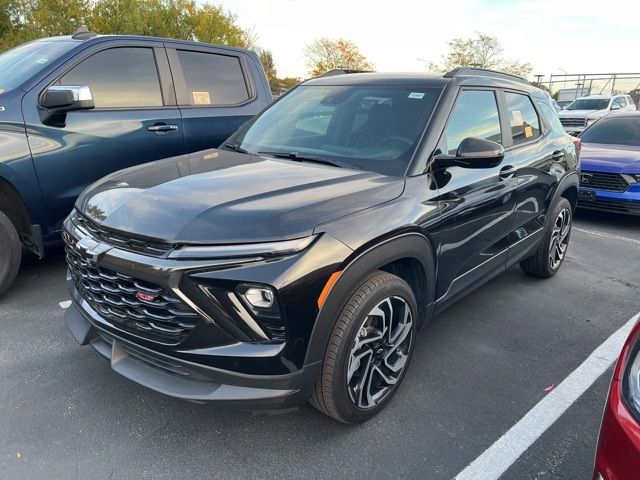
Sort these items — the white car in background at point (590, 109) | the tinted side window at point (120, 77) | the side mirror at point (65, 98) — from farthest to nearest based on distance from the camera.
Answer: the white car in background at point (590, 109)
the tinted side window at point (120, 77)
the side mirror at point (65, 98)

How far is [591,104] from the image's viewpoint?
1952 centimetres

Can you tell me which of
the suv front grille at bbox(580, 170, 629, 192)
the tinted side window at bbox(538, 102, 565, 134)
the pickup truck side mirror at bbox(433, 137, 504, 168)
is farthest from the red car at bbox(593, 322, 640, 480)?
the suv front grille at bbox(580, 170, 629, 192)

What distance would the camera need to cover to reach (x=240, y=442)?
239 cm

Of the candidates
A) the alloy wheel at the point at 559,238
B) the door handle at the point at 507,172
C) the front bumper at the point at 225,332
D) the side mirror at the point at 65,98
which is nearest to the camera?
the front bumper at the point at 225,332

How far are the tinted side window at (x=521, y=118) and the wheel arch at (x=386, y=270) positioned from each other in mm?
1571

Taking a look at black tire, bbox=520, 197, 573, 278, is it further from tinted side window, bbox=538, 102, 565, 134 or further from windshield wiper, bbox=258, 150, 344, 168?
windshield wiper, bbox=258, 150, 344, 168

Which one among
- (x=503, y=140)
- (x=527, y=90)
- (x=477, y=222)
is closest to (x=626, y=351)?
(x=477, y=222)

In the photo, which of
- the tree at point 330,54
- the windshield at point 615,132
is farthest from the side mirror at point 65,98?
the tree at point 330,54

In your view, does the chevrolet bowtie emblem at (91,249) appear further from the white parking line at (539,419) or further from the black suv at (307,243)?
the white parking line at (539,419)

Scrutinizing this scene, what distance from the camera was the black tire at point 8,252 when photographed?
356 cm

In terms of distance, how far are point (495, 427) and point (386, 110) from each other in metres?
1.93

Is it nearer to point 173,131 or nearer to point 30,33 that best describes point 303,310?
point 173,131

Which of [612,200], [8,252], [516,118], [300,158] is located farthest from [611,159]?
[8,252]

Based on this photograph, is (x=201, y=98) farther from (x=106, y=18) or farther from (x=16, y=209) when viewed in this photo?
(x=106, y=18)
